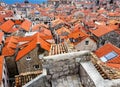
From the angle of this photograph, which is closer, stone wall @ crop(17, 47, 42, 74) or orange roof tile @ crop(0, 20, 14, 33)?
stone wall @ crop(17, 47, 42, 74)

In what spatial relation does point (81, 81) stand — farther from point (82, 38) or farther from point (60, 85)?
point (82, 38)

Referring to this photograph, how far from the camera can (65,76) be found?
9328 mm

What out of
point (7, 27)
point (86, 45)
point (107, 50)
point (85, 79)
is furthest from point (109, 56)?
point (7, 27)

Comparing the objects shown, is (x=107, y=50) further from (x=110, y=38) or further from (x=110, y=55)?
(x=110, y=38)

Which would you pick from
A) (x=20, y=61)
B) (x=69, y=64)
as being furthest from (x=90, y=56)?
(x=20, y=61)

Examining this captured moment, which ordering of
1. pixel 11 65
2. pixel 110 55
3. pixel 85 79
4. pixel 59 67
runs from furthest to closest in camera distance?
pixel 11 65 → pixel 110 55 → pixel 59 67 → pixel 85 79

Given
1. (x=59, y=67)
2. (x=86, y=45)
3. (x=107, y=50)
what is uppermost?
(x=59, y=67)

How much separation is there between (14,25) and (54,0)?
106312mm

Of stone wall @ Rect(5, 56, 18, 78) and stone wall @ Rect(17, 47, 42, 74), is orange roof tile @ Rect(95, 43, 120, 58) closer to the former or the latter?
stone wall @ Rect(17, 47, 42, 74)

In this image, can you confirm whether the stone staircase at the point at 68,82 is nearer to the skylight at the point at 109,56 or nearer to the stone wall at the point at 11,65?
the skylight at the point at 109,56

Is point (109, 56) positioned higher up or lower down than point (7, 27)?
higher up

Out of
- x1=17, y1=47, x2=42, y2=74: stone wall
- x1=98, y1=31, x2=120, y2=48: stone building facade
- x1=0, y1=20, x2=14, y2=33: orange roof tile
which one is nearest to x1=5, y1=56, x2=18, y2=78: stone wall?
x1=17, y1=47, x2=42, y2=74: stone wall

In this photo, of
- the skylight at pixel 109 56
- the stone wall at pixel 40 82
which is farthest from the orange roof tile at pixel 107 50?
the stone wall at pixel 40 82

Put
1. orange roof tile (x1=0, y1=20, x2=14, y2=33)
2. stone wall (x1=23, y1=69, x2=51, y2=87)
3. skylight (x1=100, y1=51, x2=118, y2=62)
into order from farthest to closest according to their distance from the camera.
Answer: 1. orange roof tile (x1=0, y1=20, x2=14, y2=33)
2. skylight (x1=100, y1=51, x2=118, y2=62)
3. stone wall (x1=23, y1=69, x2=51, y2=87)
